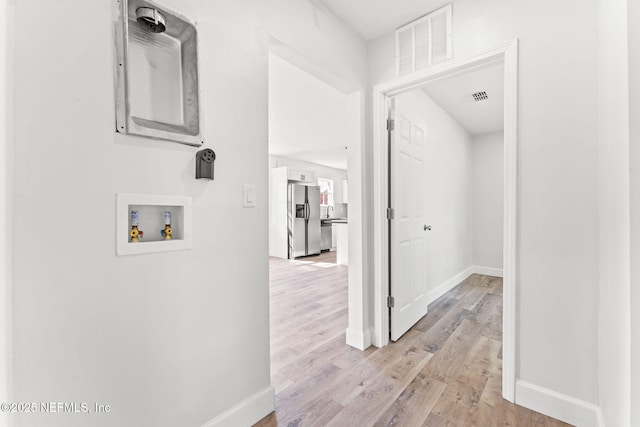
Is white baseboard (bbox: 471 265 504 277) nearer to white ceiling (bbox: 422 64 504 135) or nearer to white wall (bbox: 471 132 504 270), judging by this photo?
white wall (bbox: 471 132 504 270)

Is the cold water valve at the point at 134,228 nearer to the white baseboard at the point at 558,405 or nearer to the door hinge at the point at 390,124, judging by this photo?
the door hinge at the point at 390,124

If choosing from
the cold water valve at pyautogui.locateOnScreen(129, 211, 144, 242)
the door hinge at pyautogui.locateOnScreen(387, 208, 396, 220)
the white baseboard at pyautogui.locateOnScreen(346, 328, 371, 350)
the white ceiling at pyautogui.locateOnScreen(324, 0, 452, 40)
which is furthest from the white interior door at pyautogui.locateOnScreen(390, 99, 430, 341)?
the cold water valve at pyautogui.locateOnScreen(129, 211, 144, 242)

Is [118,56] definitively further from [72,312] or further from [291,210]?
[291,210]

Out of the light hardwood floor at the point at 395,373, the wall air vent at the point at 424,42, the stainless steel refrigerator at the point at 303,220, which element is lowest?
the light hardwood floor at the point at 395,373

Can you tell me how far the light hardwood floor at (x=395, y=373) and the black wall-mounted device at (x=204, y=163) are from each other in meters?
1.34

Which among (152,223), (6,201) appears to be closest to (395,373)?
(152,223)

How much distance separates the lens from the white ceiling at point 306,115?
2.85 meters

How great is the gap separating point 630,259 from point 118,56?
194cm

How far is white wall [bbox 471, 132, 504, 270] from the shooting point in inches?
193

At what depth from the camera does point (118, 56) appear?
1104 mm

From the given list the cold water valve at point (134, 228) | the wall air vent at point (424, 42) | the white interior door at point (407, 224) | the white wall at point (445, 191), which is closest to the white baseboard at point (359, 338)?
the white interior door at point (407, 224)

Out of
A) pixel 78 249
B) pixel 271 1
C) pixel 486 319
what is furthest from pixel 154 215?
pixel 486 319

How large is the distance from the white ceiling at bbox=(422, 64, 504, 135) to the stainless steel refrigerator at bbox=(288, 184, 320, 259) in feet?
12.6

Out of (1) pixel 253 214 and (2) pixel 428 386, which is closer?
(1) pixel 253 214
